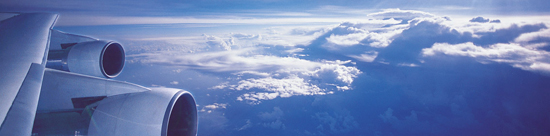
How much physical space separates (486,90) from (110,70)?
171705mm

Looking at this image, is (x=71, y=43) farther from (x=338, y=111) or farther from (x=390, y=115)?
(x=390, y=115)

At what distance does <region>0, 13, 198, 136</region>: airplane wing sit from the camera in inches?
63.5

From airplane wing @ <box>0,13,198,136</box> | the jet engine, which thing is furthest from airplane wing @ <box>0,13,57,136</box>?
the jet engine

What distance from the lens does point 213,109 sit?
3268 inches

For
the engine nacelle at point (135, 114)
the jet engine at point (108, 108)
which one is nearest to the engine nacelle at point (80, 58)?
the jet engine at point (108, 108)

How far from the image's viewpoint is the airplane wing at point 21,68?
1450 mm

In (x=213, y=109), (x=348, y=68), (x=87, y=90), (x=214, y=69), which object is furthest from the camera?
(x=348, y=68)

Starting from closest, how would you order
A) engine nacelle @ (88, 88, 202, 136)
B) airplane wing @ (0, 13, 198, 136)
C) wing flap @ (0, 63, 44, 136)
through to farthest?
wing flap @ (0, 63, 44, 136)
airplane wing @ (0, 13, 198, 136)
engine nacelle @ (88, 88, 202, 136)

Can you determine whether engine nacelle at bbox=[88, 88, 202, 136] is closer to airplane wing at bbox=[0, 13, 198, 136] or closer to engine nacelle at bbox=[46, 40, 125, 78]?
airplane wing at bbox=[0, 13, 198, 136]

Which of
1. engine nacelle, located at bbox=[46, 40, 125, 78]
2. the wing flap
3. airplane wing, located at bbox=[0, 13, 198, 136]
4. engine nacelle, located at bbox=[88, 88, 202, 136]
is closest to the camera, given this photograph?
Answer: the wing flap

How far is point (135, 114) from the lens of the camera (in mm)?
2045

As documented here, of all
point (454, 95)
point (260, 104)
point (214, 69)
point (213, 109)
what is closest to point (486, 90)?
point (454, 95)

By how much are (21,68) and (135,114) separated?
4.07ft

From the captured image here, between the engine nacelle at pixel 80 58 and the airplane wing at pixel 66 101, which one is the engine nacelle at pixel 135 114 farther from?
the engine nacelle at pixel 80 58
